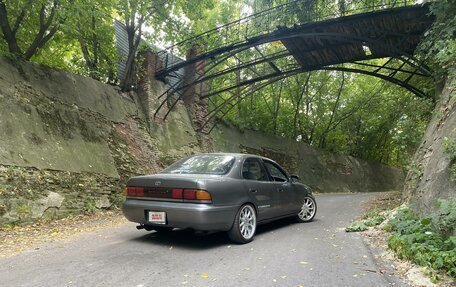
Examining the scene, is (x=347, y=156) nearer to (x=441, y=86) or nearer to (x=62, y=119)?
(x=441, y=86)

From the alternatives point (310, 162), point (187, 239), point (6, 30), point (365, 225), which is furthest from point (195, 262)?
point (310, 162)

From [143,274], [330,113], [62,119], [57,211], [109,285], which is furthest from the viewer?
[330,113]

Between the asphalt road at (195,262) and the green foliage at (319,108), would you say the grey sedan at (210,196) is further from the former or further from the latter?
the green foliage at (319,108)

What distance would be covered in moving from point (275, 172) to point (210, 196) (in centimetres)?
218

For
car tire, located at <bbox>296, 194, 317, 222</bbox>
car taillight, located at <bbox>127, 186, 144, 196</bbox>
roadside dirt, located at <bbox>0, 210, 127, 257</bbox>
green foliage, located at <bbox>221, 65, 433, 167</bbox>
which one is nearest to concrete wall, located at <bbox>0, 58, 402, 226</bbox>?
roadside dirt, located at <bbox>0, 210, 127, 257</bbox>

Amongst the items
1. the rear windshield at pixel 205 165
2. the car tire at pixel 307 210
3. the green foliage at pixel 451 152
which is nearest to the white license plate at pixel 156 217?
the rear windshield at pixel 205 165

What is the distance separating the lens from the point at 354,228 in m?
6.01

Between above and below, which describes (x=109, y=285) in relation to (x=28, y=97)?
below

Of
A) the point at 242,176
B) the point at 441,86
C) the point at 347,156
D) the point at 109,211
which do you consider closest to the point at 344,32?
the point at 441,86

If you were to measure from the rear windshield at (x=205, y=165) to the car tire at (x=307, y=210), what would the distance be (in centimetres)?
242

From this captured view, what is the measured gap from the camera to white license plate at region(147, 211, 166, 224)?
467 cm

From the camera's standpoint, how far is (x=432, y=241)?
3879 millimetres

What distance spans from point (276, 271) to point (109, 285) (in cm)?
178

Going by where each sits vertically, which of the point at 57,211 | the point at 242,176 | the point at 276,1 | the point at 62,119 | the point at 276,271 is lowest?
the point at 276,271
